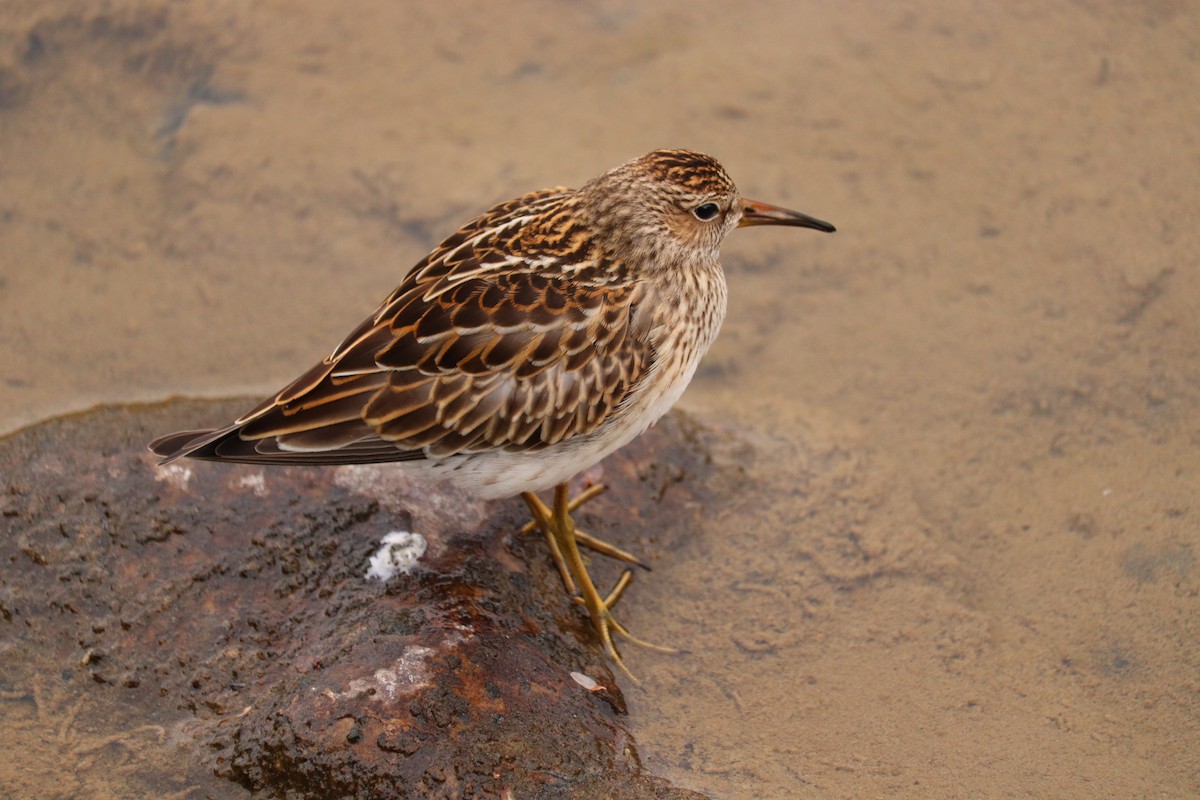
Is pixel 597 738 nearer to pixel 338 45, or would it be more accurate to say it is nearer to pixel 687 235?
pixel 687 235

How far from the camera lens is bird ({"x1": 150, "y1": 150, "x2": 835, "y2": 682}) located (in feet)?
15.3

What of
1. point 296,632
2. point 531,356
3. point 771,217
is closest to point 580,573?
point 531,356

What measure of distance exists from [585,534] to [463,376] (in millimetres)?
1231

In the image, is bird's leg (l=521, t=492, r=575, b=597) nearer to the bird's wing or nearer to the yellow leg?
the yellow leg

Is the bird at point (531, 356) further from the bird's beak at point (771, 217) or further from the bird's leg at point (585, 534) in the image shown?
the bird's beak at point (771, 217)

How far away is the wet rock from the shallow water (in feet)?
2.01

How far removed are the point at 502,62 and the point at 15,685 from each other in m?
5.73

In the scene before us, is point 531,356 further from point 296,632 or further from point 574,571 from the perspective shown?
point 296,632

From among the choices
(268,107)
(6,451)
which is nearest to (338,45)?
(268,107)

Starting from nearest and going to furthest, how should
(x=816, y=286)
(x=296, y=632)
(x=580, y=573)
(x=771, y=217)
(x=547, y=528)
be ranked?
(x=296, y=632) < (x=580, y=573) < (x=547, y=528) < (x=771, y=217) < (x=816, y=286)

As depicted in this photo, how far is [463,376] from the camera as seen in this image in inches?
187

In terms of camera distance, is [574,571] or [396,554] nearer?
[396,554]

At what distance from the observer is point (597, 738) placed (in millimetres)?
4488

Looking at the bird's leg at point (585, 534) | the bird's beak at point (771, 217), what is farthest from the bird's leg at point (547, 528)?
the bird's beak at point (771, 217)
